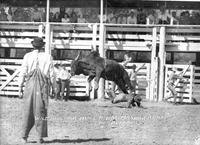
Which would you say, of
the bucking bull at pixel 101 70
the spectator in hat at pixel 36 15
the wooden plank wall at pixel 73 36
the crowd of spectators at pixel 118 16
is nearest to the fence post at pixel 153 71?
the crowd of spectators at pixel 118 16

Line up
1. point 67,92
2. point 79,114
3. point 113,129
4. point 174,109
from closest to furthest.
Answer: point 113,129, point 79,114, point 174,109, point 67,92

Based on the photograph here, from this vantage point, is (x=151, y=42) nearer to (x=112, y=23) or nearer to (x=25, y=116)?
(x=112, y=23)

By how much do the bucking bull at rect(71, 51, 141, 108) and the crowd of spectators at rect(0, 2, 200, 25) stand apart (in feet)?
13.0

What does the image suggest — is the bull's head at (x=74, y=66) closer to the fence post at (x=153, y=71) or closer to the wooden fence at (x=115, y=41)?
the wooden fence at (x=115, y=41)

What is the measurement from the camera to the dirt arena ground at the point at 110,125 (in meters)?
11.6

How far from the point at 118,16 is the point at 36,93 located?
13.1 meters

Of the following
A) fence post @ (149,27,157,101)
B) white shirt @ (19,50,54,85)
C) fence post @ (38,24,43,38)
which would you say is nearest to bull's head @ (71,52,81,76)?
fence post @ (38,24,43,38)

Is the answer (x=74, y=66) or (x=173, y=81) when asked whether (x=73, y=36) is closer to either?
(x=74, y=66)

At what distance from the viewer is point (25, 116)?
1061 centimetres

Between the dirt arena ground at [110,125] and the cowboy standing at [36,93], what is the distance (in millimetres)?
384

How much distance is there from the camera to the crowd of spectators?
22.5m

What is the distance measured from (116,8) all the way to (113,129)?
10950 millimetres

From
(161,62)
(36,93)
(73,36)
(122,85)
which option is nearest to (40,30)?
(73,36)

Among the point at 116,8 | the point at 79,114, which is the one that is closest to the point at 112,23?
the point at 116,8
